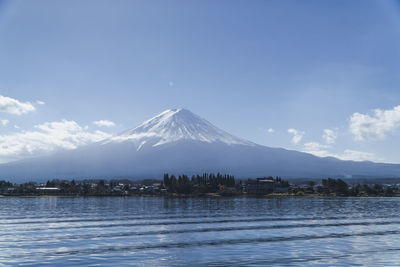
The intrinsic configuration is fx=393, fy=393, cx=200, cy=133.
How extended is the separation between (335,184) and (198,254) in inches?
6140

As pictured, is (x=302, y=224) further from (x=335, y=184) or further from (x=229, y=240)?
(x=335, y=184)

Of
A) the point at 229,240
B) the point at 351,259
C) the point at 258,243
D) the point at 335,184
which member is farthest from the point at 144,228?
the point at 335,184

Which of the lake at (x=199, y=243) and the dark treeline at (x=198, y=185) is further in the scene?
the dark treeline at (x=198, y=185)

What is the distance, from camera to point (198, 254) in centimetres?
3278

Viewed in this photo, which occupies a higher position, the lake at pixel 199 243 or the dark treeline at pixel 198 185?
the dark treeline at pixel 198 185

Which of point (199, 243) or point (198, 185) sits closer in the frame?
point (199, 243)

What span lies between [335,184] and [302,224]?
Answer: 131m

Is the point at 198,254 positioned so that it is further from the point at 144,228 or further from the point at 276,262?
the point at 144,228

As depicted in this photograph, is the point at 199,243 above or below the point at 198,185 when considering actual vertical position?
below

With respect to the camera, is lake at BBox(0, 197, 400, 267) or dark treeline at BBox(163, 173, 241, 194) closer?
lake at BBox(0, 197, 400, 267)

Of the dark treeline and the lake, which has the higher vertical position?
the dark treeline

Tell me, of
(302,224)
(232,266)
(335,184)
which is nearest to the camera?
(232,266)

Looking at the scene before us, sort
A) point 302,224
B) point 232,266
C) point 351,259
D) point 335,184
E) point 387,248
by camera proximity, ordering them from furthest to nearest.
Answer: point 335,184 < point 302,224 < point 387,248 < point 351,259 < point 232,266

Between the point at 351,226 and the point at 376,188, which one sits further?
the point at 376,188
